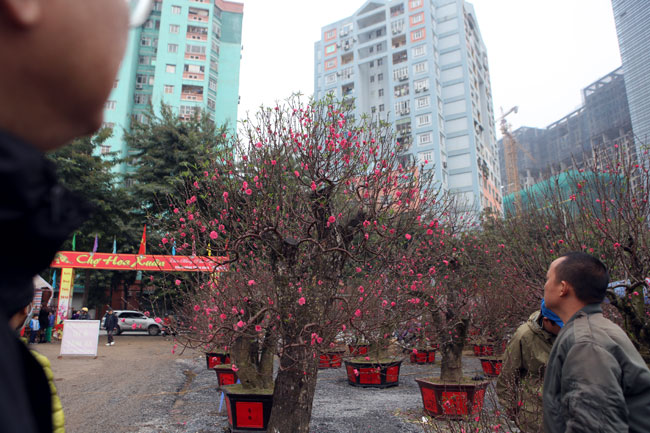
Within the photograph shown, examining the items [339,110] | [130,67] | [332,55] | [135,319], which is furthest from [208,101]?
[339,110]

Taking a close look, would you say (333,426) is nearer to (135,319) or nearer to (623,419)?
(623,419)

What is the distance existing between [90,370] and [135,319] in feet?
36.9

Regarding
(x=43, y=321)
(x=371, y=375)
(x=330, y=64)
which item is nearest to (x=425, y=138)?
(x=330, y=64)

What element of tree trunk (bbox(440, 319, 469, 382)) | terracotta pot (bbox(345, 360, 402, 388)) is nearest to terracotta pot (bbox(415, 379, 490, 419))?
tree trunk (bbox(440, 319, 469, 382))

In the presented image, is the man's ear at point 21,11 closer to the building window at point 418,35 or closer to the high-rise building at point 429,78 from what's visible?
the high-rise building at point 429,78

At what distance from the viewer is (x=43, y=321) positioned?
16734mm

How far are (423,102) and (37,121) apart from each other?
4781 centimetres

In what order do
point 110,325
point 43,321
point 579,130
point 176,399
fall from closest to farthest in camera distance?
1. point 176,399
2. point 43,321
3. point 110,325
4. point 579,130

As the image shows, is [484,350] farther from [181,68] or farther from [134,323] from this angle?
[181,68]

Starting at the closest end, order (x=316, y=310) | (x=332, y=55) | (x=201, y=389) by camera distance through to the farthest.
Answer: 1. (x=316, y=310)
2. (x=201, y=389)
3. (x=332, y=55)

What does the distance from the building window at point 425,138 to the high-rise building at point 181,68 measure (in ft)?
66.9

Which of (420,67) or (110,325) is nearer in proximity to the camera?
(110,325)

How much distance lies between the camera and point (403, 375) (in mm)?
12148

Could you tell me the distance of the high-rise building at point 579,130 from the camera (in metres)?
52.9
